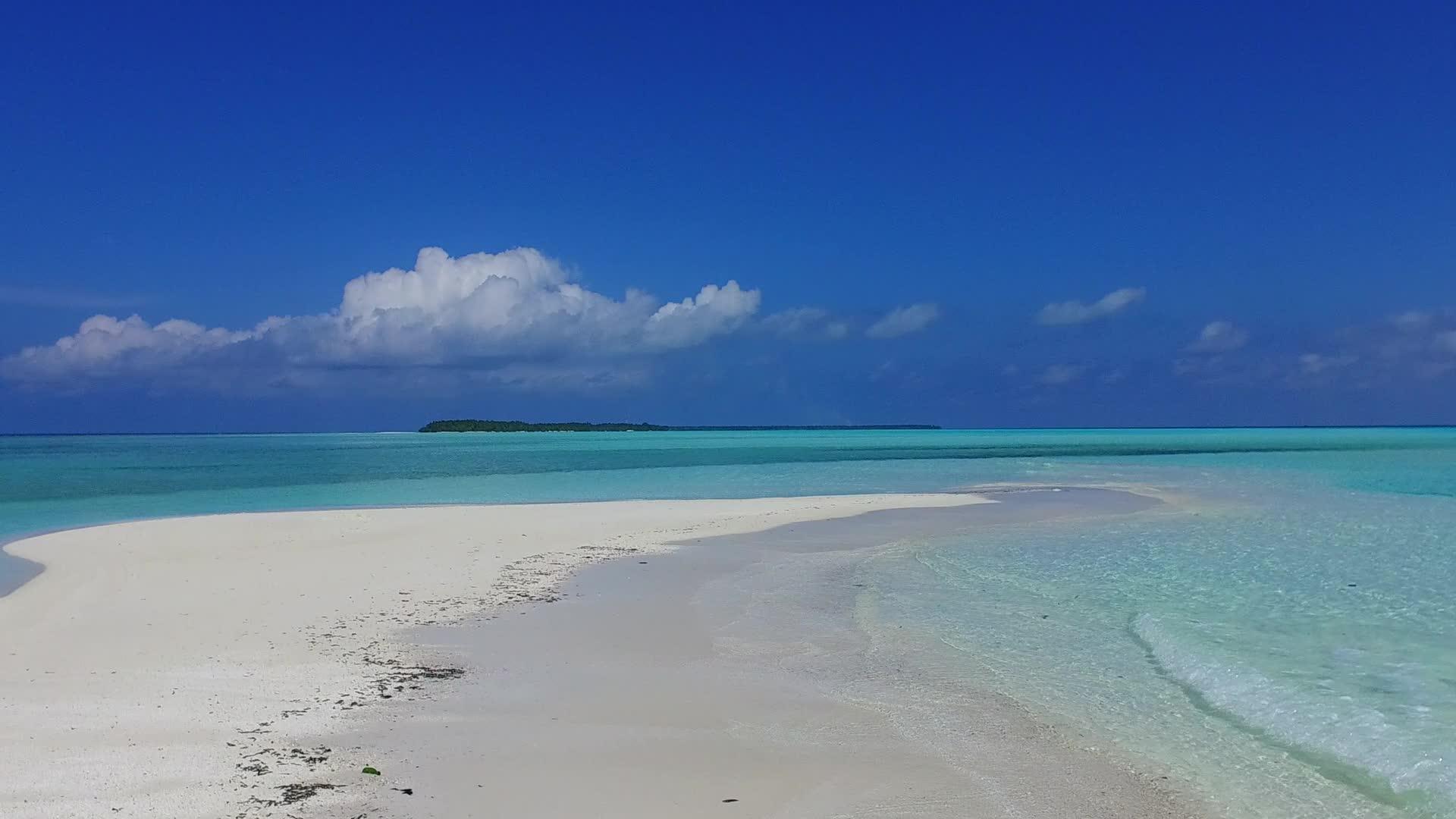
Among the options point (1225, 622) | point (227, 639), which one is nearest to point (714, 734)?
point (227, 639)

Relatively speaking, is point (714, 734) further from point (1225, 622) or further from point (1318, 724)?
point (1225, 622)

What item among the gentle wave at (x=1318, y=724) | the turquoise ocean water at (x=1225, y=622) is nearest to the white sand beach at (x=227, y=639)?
the turquoise ocean water at (x=1225, y=622)

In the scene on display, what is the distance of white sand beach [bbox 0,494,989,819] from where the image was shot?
Result: 668cm

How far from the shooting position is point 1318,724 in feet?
27.4

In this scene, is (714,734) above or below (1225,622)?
below

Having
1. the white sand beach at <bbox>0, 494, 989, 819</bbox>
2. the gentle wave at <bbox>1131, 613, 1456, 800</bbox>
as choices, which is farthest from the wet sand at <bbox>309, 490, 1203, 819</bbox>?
the gentle wave at <bbox>1131, 613, 1456, 800</bbox>

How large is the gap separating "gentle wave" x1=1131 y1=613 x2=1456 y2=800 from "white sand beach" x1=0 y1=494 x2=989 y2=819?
7433 millimetres

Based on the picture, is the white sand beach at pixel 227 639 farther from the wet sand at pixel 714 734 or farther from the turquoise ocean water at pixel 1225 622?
the turquoise ocean water at pixel 1225 622

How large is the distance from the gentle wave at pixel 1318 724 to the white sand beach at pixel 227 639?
743 cm

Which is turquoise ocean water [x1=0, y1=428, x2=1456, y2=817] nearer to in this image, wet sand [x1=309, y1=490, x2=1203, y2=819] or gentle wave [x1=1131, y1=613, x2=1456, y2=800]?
gentle wave [x1=1131, y1=613, x2=1456, y2=800]

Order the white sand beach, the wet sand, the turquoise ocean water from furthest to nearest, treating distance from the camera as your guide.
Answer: the turquoise ocean water → the white sand beach → the wet sand

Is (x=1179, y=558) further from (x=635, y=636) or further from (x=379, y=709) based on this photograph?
(x=379, y=709)

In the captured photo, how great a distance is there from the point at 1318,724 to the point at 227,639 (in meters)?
11.2

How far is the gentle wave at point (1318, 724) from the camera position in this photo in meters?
7.29
